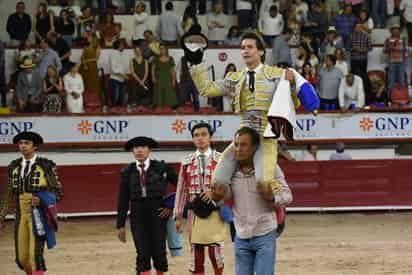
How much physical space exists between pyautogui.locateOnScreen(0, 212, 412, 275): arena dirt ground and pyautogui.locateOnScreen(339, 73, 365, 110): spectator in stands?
7.55 feet

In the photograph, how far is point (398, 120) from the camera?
19344mm

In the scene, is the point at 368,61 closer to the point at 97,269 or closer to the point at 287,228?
the point at 287,228

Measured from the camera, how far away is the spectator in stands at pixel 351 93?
754 inches

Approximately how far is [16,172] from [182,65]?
31.3 feet

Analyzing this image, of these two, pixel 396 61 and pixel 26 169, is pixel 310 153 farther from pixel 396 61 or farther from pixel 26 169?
pixel 26 169

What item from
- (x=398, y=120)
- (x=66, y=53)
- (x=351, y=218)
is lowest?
(x=351, y=218)

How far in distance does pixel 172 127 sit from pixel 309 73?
8.38ft

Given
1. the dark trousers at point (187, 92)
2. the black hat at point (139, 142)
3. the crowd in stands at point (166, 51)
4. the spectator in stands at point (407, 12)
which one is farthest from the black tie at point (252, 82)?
the spectator in stands at point (407, 12)

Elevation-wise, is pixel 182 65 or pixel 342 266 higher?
pixel 182 65

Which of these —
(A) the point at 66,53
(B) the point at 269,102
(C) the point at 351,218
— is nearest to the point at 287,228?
(C) the point at 351,218

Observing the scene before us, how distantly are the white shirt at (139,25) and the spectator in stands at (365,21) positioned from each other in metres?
4.07

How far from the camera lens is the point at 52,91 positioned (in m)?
18.6

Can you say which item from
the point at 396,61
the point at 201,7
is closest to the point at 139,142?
the point at 396,61

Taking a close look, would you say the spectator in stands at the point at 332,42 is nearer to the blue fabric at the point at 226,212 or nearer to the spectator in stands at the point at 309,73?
the spectator in stands at the point at 309,73
